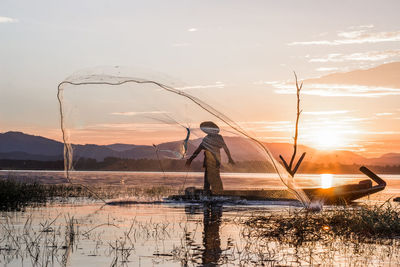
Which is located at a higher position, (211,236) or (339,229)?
(339,229)

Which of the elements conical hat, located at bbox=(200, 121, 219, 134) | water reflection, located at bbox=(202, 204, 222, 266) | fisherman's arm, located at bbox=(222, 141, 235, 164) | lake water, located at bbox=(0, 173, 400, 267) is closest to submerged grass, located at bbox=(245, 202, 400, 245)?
lake water, located at bbox=(0, 173, 400, 267)

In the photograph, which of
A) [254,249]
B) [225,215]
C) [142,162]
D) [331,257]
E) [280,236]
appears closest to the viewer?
[331,257]

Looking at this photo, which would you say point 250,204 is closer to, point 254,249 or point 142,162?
point 254,249

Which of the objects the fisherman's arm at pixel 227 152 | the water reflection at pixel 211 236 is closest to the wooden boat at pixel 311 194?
the water reflection at pixel 211 236

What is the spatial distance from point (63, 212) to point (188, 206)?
18.3ft

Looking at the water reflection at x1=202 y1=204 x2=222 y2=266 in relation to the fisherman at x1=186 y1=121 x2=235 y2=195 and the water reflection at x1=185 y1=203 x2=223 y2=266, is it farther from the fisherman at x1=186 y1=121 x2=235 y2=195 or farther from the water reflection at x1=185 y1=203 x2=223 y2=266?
the fisherman at x1=186 y1=121 x2=235 y2=195

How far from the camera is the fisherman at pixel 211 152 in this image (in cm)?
1515

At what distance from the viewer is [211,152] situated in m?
20.7

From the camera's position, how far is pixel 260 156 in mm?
14859

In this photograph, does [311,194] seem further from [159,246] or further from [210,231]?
[159,246]

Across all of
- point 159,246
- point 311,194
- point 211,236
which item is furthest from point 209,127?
point 311,194

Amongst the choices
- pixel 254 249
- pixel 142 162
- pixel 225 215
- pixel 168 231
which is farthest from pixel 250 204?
pixel 142 162

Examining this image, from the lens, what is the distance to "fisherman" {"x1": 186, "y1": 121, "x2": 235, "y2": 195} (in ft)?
49.7

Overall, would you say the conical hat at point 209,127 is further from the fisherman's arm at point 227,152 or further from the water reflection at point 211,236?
the water reflection at point 211,236
